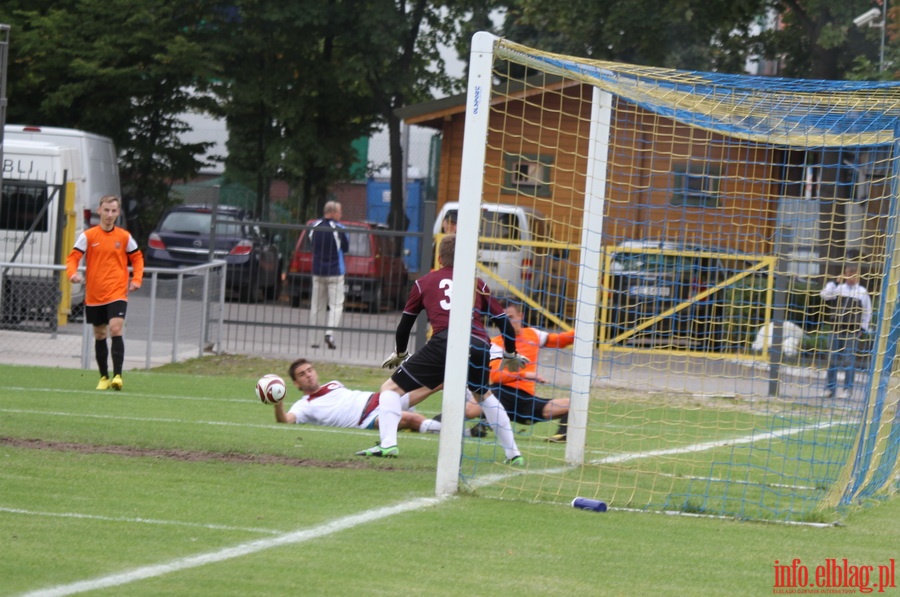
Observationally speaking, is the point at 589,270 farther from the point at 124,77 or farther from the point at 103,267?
the point at 124,77

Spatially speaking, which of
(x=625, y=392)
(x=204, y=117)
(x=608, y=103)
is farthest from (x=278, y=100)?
(x=608, y=103)

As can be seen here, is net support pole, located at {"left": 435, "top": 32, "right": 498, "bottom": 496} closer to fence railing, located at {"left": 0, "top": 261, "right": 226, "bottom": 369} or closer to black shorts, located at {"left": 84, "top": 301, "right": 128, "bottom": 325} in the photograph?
black shorts, located at {"left": 84, "top": 301, "right": 128, "bottom": 325}

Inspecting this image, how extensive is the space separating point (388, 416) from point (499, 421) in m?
0.81

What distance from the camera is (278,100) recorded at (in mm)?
31156

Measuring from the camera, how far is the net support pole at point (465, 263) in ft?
→ 25.1

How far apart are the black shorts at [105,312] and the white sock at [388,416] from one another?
4979 millimetres

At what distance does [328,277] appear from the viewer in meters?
17.5

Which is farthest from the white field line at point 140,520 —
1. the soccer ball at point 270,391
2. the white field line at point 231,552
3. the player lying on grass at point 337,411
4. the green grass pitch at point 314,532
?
the player lying on grass at point 337,411

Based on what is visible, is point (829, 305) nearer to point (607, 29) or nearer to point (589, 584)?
point (589, 584)

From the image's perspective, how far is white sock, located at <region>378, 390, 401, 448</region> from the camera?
348 inches

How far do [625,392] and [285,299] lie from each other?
5.54m

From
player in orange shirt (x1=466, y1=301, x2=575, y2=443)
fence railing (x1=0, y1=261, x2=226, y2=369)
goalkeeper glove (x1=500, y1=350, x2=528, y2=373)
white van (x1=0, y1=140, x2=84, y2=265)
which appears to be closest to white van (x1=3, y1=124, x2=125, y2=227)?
white van (x1=0, y1=140, x2=84, y2=265)

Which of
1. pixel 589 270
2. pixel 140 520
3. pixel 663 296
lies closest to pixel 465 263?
pixel 589 270

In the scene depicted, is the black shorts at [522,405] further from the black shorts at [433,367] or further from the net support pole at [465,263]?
the net support pole at [465,263]
